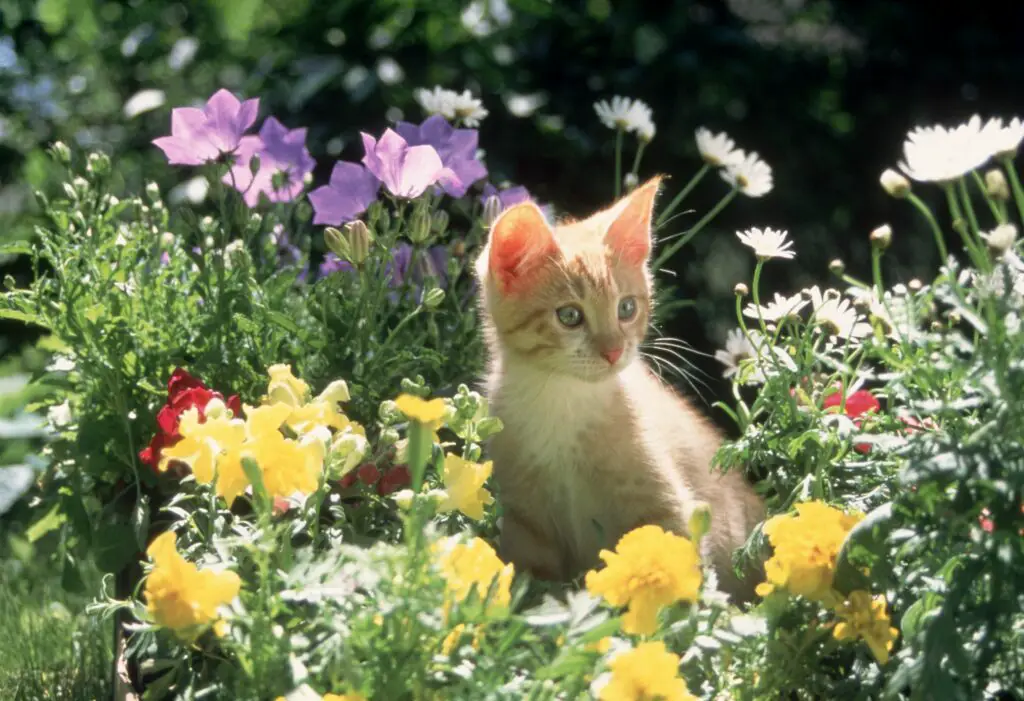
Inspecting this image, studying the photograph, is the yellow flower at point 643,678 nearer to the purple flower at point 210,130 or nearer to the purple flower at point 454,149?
the purple flower at point 454,149

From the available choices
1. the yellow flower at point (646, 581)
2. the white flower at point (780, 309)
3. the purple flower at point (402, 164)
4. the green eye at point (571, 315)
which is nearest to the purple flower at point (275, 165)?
the purple flower at point (402, 164)

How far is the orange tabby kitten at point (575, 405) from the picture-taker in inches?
86.1

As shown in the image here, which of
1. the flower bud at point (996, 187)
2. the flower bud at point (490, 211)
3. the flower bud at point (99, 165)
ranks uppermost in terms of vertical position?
the flower bud at point (996, 187)

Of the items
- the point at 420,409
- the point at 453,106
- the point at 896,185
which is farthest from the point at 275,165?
the point at 896,185

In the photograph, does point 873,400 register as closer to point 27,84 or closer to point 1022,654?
point 1022,654

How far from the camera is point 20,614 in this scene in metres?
2.85

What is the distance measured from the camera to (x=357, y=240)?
2.10 metres

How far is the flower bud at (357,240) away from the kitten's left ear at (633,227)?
1.45ft

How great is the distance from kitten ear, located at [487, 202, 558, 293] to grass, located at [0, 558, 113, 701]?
2.96ft

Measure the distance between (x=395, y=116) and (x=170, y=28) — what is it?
90 cm

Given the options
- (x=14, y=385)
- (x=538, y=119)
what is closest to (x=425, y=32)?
(x=538, y=119)

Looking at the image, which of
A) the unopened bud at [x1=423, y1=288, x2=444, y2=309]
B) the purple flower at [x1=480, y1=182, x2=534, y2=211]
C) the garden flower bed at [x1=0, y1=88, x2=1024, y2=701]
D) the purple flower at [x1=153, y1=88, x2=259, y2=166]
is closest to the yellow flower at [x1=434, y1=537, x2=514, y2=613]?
the garden flower bed at [x1=0, y1=88, x2=1024, y2=701]

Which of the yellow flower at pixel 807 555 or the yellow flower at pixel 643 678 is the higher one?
the yellow flower at pixel 807 555

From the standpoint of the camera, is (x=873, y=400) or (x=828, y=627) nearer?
(x=828, y=627)
